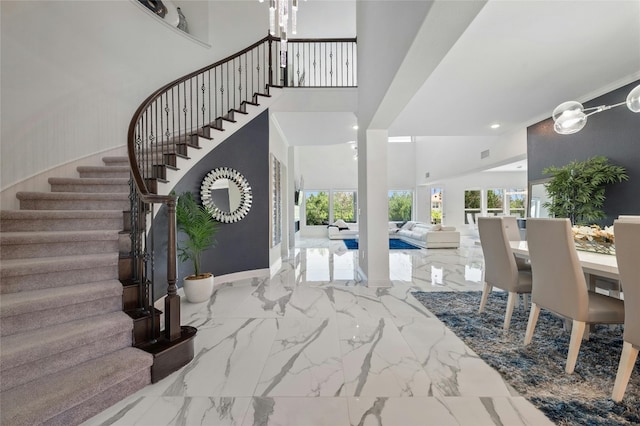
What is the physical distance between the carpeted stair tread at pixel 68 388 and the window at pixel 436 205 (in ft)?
38.2

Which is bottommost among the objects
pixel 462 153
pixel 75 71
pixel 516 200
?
pixel 516 200

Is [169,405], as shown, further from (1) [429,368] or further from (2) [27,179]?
(2) [27,179]

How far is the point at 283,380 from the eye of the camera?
1.77 meters

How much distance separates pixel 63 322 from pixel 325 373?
6.09 feet

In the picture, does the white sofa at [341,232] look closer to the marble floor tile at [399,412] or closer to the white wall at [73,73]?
the white wall at [73,73]

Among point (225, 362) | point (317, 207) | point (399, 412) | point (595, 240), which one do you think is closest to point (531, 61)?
point (595, 240)

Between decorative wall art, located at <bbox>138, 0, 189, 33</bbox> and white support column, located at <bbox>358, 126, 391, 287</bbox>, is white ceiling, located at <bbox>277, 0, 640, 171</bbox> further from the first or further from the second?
decorative wall art, located at <bbox>138, 0, 189, 33</bbox>

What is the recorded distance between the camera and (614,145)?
12.3ft

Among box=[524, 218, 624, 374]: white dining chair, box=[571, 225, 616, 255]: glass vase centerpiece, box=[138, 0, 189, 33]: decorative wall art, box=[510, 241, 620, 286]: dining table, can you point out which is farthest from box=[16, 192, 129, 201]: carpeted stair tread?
box=[571, 225, 616, 255]: glass vase centerpiece

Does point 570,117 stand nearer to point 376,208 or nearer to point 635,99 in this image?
point 635,99

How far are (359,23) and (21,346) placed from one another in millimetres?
5254

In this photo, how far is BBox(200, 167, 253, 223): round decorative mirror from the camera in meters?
Result: 3.93

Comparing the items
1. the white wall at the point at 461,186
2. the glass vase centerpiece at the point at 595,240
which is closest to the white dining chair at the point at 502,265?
the glass vase centerpiece at the point at 595,240

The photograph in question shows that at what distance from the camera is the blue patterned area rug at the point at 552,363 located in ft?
4.89
